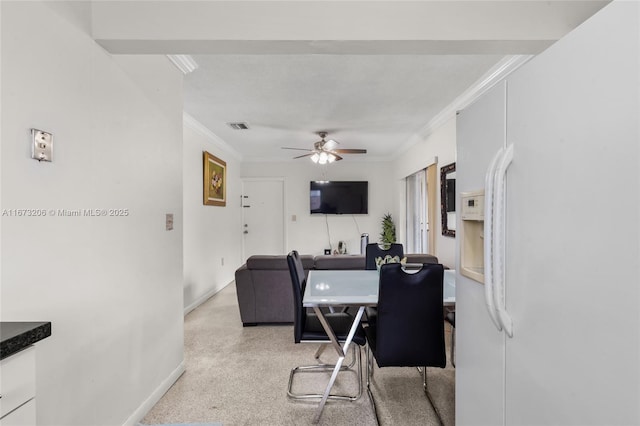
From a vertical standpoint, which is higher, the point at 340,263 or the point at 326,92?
the point at 326,92

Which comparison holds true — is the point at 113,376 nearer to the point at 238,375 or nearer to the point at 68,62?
the point at 238,375

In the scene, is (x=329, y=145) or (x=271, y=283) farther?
(x=329, y=145)

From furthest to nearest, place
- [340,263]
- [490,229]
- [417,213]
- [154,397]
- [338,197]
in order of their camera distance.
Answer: [338,197] < [417,213] < [340,263] < [154,397] < [490,229]

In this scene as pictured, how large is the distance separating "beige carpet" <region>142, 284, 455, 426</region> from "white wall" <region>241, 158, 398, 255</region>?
3514 mm

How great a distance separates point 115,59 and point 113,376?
164cm

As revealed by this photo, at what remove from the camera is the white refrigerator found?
0.69 metres

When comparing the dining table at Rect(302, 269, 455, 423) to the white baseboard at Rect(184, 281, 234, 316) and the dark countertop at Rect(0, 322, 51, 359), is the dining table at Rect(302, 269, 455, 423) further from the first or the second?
the white baseboard at Rect(184, 281, 234, 316)

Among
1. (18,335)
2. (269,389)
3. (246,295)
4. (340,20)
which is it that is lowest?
(269,389)

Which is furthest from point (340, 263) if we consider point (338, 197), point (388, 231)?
point (338, 197)

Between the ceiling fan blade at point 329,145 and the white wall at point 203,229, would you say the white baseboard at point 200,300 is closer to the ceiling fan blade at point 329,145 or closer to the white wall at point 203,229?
the white wall at point 203,229

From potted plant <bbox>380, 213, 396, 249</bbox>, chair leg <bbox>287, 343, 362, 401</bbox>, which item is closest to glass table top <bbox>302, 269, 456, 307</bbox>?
chair leg <bbox>287, 343, 362, 401</bbox>

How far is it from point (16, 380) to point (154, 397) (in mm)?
1594

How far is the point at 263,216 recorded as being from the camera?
22.0ft

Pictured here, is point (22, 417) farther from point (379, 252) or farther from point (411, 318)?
point (379, 252)
